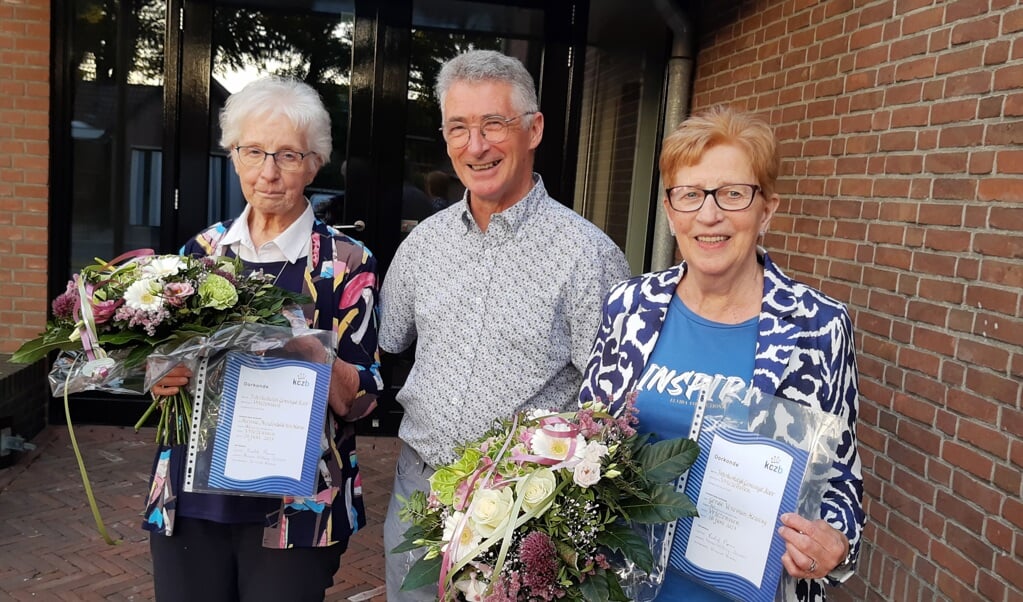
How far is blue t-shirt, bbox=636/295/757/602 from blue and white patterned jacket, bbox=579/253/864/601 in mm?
31

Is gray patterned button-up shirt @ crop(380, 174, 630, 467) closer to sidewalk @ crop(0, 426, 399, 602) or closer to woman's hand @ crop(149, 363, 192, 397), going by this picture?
woman's hand @ crop(149, 363, 192, 397)

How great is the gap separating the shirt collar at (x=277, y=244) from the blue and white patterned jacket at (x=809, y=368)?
1020 mm

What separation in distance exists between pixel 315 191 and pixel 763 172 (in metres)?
5.11

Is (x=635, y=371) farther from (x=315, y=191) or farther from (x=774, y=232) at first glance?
(x=315, y=191)

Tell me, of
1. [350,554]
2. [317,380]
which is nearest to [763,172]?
[317,380]

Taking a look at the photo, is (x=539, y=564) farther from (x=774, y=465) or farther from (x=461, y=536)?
(x=774, y=465)

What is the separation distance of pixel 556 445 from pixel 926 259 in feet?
8.01

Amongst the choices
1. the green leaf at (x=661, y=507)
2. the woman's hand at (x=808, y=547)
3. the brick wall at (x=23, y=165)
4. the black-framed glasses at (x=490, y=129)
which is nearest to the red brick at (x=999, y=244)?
the woman's hand at (x=808, y=547)

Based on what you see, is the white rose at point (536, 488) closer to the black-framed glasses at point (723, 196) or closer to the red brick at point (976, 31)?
the black-framed glasses at point (723, 196)


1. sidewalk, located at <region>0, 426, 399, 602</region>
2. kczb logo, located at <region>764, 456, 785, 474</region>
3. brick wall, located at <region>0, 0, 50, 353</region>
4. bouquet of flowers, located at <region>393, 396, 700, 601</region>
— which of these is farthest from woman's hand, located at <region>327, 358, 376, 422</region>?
brick wall, located at <region>0, 0, 50, 353</region>

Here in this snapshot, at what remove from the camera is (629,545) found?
1601 mm

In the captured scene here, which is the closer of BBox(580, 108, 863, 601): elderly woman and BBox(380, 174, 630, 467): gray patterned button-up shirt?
BBox(580, 108, 863, 601): elderly woman

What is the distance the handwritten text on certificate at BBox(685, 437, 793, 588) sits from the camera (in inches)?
65.4

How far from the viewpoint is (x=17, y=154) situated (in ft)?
19.5
